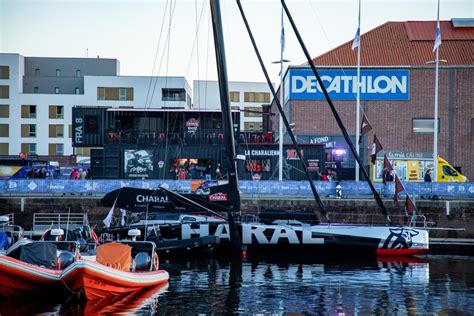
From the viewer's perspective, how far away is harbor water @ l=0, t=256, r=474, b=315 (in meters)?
22.4

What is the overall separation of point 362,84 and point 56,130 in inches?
1666

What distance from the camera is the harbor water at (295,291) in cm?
2236

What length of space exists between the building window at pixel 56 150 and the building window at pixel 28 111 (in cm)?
427

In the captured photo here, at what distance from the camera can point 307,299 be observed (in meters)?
24.2

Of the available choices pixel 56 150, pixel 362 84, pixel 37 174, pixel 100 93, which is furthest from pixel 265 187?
pixel 56 150

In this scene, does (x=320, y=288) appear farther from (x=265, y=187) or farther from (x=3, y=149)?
(x=3, y=149)

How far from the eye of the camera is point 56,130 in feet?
291

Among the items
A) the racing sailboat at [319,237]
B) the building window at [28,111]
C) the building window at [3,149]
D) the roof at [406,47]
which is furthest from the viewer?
the building window at [3,149]

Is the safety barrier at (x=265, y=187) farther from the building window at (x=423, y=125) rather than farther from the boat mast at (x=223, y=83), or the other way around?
the building window at (x=423, y=125)

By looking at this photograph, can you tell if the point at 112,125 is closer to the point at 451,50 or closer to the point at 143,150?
the point at 143,150

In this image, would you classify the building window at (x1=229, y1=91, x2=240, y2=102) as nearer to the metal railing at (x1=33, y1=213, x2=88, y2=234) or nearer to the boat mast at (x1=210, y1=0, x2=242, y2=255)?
the metal railing at (x1=33, y1=213, x2=88, y2=234)

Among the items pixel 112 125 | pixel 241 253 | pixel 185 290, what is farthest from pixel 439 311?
pixel 112 125

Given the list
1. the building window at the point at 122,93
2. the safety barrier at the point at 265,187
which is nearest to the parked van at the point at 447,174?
the safety barrier at the point at 265,187

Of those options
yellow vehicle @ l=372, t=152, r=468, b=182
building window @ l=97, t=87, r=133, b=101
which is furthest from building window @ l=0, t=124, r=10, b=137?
yellow vehicle @ l=372, t=152, r=468, b=182
